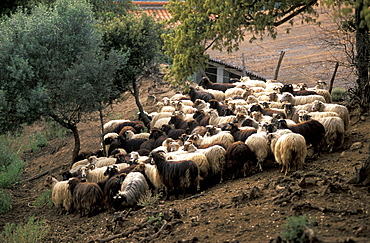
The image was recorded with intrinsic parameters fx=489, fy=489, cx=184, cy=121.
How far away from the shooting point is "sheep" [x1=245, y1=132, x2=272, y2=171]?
10.7m

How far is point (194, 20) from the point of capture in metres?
13.2

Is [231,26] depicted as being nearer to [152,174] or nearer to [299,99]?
[299,99]

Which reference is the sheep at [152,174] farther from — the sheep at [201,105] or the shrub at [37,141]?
the shrub at [37,141]

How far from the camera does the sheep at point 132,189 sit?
34.8 ft

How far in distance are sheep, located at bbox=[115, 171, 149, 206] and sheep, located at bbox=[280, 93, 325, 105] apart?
5.23m

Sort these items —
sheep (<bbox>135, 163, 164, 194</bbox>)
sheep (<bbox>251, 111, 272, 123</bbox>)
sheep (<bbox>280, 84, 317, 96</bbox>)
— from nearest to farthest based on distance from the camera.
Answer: sheep (<bbox>135, 163, 164, 194</bbox>) → sheep (<bbox>251, 111, 272, 123</bbox>) → sheep (<bbox>280, 84, 317, 96</bbox>)

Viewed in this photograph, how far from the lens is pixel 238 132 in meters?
11.8

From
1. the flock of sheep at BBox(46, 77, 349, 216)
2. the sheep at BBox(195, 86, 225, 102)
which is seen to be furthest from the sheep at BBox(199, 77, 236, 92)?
the flock of sheep at BBox(46, 77, 349, 216)

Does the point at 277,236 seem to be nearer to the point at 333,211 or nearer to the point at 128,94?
the point at 333,211

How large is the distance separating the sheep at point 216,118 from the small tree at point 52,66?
3013 millimetres

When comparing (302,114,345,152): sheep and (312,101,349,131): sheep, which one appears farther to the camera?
(312,101,349,131): sheep

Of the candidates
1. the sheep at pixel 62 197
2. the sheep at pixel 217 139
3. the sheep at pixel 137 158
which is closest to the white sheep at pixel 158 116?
the sheep at pixel 137 158

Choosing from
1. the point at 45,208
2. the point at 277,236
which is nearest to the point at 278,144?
the point at 277,236

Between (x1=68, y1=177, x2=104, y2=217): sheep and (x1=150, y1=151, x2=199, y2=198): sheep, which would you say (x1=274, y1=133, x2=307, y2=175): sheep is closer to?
(x1=150, y1=151, x2=199, y2=198): sheep
